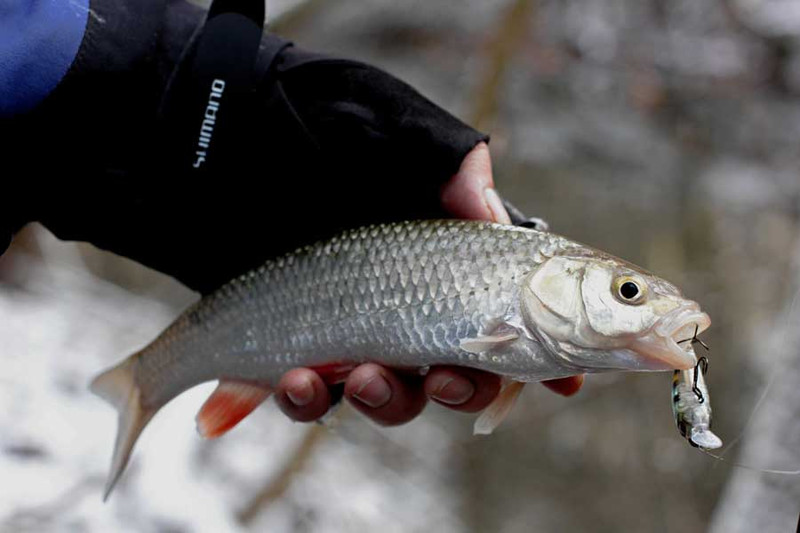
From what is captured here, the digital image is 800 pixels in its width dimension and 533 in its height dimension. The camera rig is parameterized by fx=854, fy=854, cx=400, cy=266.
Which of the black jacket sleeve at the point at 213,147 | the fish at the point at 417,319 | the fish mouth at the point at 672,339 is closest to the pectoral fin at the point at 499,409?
the fish at the point at 417,319

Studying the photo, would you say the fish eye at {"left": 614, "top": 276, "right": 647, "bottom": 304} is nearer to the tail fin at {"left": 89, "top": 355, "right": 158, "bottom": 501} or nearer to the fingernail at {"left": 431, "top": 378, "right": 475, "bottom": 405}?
the fingernail at {"left": 431, "top": 378, "right": 475, "bottom": 405}

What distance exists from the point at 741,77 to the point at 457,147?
6.78 meters

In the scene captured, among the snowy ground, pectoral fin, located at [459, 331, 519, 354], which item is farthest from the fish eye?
the snowy ground

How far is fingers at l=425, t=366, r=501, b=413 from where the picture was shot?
7.38 feet

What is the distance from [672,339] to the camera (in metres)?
1.92

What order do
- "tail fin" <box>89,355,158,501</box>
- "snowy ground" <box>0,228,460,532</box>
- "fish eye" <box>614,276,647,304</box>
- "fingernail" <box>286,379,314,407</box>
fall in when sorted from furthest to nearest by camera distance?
"snowy ground" <box>0,228,460,532</box>, "tail fin" <box>89,355,158,501</box>, "fingernail" <box>286,379,314,407</box>, "fish eye" <box>614,276,647,304</box>

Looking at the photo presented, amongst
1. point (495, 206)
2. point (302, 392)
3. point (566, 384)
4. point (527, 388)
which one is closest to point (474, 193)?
point (495, 206)

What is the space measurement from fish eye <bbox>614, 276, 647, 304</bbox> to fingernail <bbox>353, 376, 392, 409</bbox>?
26.2 inches

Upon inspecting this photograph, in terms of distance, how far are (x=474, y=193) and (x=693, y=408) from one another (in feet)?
2.92

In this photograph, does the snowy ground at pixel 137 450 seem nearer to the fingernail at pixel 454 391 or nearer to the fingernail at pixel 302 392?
the fingernail at pixel 302 392

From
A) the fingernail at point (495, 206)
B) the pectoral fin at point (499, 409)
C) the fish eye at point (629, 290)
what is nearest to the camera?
the fish eye at point (629, 290)

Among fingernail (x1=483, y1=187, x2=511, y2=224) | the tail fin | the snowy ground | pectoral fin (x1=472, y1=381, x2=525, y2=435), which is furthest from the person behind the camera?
the snowy ground

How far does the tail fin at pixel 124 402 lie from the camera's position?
2654 millimetres

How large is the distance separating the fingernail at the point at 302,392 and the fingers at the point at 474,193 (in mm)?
669
